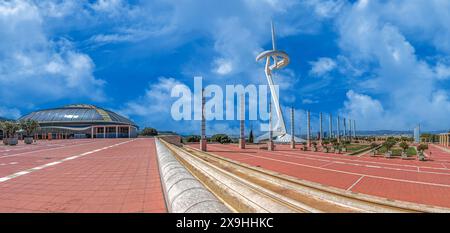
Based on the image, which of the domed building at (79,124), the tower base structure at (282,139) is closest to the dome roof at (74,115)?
the domed building at (79,124)

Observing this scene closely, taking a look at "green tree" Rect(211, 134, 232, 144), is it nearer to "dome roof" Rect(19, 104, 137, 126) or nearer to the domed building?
the domed building

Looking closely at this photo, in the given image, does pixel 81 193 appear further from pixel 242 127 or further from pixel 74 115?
pixel 74 115

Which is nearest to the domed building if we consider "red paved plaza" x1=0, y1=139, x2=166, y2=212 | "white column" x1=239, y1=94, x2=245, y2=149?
"white column" x1=239, y1=94, x2=245, y2=149

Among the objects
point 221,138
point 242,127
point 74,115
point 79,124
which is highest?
point 74,115

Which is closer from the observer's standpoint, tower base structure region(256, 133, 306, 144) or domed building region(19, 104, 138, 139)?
tower base structure region(256, 133, 306, 144)

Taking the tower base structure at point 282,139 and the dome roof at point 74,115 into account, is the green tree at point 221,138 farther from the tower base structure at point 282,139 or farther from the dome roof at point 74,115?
the dome roof at point 74,115

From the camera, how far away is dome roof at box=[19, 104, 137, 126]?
75.4 m

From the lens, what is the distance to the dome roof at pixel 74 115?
7544 centimetres

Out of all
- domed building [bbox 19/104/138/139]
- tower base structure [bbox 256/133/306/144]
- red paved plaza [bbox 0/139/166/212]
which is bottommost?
tower base structure [bbox 256/133/306/144]

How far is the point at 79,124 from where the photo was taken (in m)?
73.6

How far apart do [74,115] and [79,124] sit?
6061 millimetres

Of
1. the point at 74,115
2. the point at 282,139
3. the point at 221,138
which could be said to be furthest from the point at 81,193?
the point at 74,115

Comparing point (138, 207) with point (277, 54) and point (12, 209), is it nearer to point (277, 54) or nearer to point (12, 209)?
point (12, 209)
